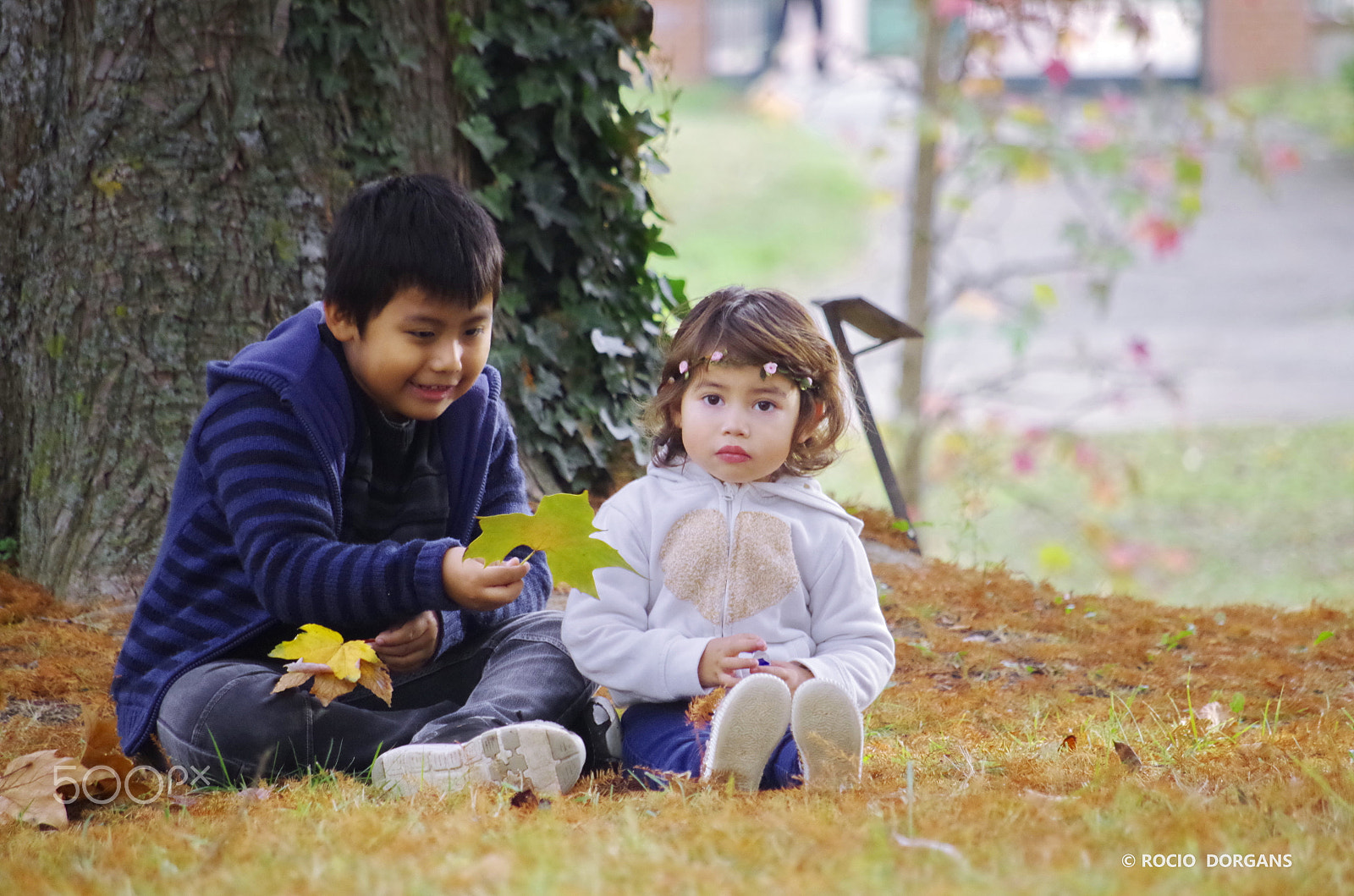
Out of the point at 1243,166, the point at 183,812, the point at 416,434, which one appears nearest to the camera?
the point at 183,812

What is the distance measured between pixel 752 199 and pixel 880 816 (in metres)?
15.0

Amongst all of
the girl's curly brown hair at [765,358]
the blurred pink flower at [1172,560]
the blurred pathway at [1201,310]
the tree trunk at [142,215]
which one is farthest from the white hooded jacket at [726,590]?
the blurred pink flower at [1172,560]

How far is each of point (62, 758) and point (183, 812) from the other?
1.37 ft

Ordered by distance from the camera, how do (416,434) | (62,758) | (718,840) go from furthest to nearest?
1. (416,434)
2. (62,758)
3. (718,840)

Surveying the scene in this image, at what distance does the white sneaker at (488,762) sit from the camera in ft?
6.93

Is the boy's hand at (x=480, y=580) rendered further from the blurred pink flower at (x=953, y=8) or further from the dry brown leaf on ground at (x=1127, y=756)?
the blurred pink flower at (x=953, y=8)

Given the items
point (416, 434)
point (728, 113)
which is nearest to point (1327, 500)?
point (416, 434)

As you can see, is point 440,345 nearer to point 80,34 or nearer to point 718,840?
point 718,840

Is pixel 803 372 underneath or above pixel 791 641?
above

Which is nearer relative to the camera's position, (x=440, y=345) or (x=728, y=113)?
(x=440, y=345)

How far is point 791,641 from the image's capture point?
2385mm

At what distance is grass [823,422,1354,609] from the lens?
8000mm

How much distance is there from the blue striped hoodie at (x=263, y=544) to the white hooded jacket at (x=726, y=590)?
0.33 m

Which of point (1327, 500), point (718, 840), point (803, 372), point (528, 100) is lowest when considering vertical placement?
point (1327, 500)
